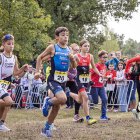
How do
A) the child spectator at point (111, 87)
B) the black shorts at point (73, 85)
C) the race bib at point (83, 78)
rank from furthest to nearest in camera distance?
the child spectator at point (111, 87)
the black shorts at point (73, 85)
the race bib at point (83, 78)

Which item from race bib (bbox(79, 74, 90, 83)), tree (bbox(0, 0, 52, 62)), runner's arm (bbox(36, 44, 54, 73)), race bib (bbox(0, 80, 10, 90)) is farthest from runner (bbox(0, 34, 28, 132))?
tree (bbox(0, 0, 52, 62))

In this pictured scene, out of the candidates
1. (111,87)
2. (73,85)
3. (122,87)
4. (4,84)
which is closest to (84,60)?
(73,85)

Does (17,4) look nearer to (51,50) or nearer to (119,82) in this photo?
(119,82)

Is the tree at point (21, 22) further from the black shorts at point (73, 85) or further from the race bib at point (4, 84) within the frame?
the race bib at point (4, 84)

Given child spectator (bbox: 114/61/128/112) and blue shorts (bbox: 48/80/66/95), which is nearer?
blue shorts (bbox: 48/80/66/95)

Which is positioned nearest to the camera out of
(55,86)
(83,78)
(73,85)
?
(55,86)

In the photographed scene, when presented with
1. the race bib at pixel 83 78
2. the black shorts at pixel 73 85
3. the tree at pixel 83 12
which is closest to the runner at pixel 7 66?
the race bib at pixel 83 78

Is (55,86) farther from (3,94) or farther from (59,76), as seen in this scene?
(3,94)

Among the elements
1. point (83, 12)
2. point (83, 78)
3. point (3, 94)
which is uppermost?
point (83, 12)

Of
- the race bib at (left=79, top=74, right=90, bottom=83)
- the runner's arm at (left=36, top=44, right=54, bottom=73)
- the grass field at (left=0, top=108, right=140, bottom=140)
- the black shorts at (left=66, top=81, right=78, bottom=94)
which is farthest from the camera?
the black shorts at (left=66, top=81, right=78, bottom=94)

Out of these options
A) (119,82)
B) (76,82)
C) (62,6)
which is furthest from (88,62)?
(62,6)

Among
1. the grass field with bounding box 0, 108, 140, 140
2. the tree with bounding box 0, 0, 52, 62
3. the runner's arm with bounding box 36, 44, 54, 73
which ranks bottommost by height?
the grass field with bounding box 0, 108, 140, 140

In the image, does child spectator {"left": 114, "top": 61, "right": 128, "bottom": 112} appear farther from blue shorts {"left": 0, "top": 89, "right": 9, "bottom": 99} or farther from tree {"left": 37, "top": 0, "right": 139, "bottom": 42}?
tree {"left": 37, "top": 0, "right": 139, "bottom": 42}

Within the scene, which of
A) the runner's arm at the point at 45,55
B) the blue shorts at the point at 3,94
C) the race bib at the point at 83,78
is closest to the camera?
the runner's arm at the point at 45,55
